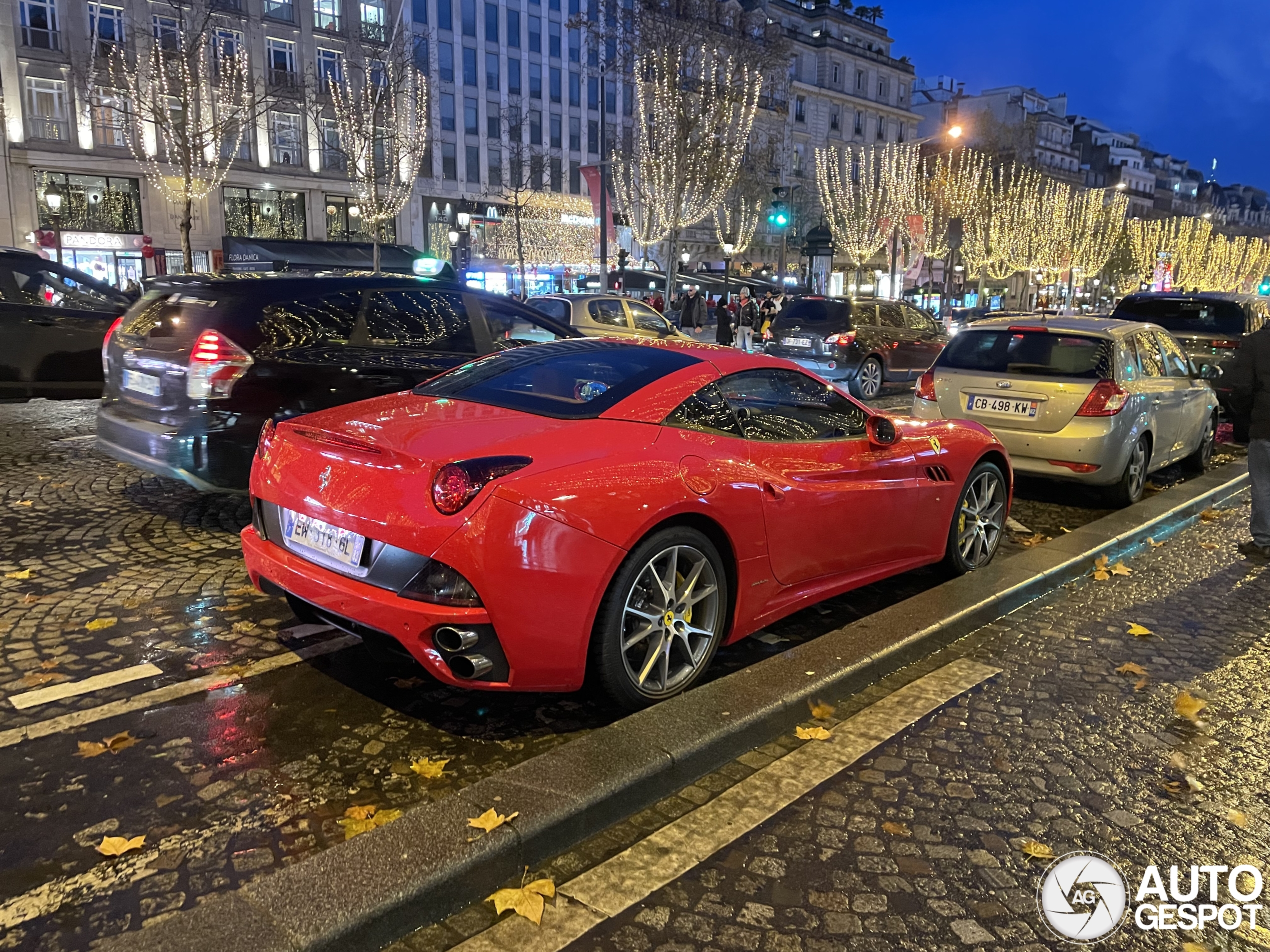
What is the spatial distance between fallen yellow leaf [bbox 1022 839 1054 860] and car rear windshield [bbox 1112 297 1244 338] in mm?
12511

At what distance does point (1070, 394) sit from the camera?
749cm

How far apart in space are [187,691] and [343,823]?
51.7 inches

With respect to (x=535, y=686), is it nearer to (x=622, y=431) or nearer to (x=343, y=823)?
(x=343, y=823)

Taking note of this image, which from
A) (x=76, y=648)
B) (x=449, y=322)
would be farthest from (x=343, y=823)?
(x=449, y=322)

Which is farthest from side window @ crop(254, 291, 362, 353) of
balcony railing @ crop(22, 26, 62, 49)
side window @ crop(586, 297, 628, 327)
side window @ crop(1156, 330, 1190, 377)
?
balcony railing @ crop(22, 26, 62, 49)

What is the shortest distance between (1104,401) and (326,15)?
45044mm

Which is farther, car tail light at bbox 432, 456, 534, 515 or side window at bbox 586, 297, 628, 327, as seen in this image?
side window at bbox 586, 297, 628, 327

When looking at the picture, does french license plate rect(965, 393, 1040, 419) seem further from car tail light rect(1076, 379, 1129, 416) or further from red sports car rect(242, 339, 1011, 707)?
red sports car rect(242, 339, 1011, 707)

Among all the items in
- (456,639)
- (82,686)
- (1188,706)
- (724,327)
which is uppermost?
(724,327)

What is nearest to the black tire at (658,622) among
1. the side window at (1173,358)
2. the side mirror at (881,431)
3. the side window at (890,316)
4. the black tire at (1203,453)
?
the side mirror at (881,431)

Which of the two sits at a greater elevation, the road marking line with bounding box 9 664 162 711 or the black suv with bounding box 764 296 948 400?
the black suv with bounding box 764 296 948 400

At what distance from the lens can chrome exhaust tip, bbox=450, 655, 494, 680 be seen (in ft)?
10.5

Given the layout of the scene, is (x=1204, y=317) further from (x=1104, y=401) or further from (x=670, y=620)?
(x=670, y=620)

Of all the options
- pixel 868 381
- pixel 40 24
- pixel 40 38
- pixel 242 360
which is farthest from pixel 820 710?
pixel 40 24
